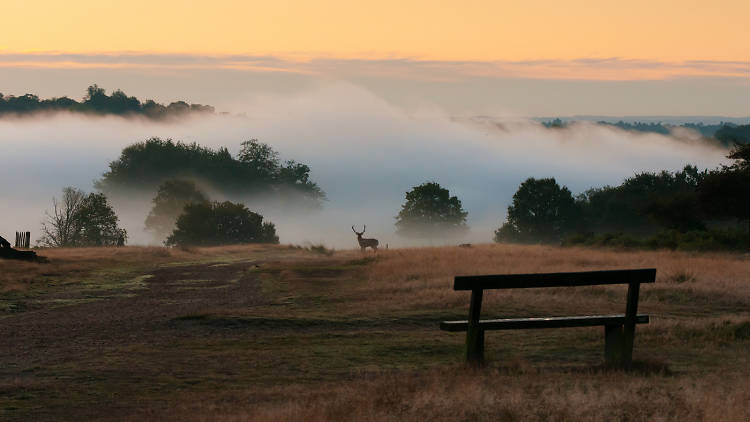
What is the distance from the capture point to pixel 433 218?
10638cm

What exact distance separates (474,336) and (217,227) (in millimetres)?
71700

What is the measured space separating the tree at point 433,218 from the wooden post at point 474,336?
3654 inches

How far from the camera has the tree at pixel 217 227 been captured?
8281 cm

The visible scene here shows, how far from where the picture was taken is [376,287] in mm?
27453

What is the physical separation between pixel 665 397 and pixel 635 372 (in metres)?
2.21

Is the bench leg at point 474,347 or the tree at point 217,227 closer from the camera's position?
the bench leg at point 474,347

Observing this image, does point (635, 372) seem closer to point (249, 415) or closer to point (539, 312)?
point (249, 415)

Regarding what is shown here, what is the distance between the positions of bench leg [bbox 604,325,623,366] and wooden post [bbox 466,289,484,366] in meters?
1.75

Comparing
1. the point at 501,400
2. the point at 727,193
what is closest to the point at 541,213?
the point at 727,193

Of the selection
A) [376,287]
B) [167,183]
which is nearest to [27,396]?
[376,287]

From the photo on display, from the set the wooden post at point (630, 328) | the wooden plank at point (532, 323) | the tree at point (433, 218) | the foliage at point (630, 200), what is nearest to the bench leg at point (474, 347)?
the wooden plank at point (532, 323)

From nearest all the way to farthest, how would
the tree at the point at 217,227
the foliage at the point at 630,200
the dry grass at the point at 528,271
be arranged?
1. the dry grass at the point at 528,271
2. the tree at the point at 217,227
3. the foliage at the point at 630,200

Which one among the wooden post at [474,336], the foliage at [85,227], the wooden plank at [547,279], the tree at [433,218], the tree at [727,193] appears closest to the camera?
the wooden plank at [547,279]

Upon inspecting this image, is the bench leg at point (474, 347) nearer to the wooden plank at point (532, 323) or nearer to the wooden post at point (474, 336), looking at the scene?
the wooden post at point (474, 336)
